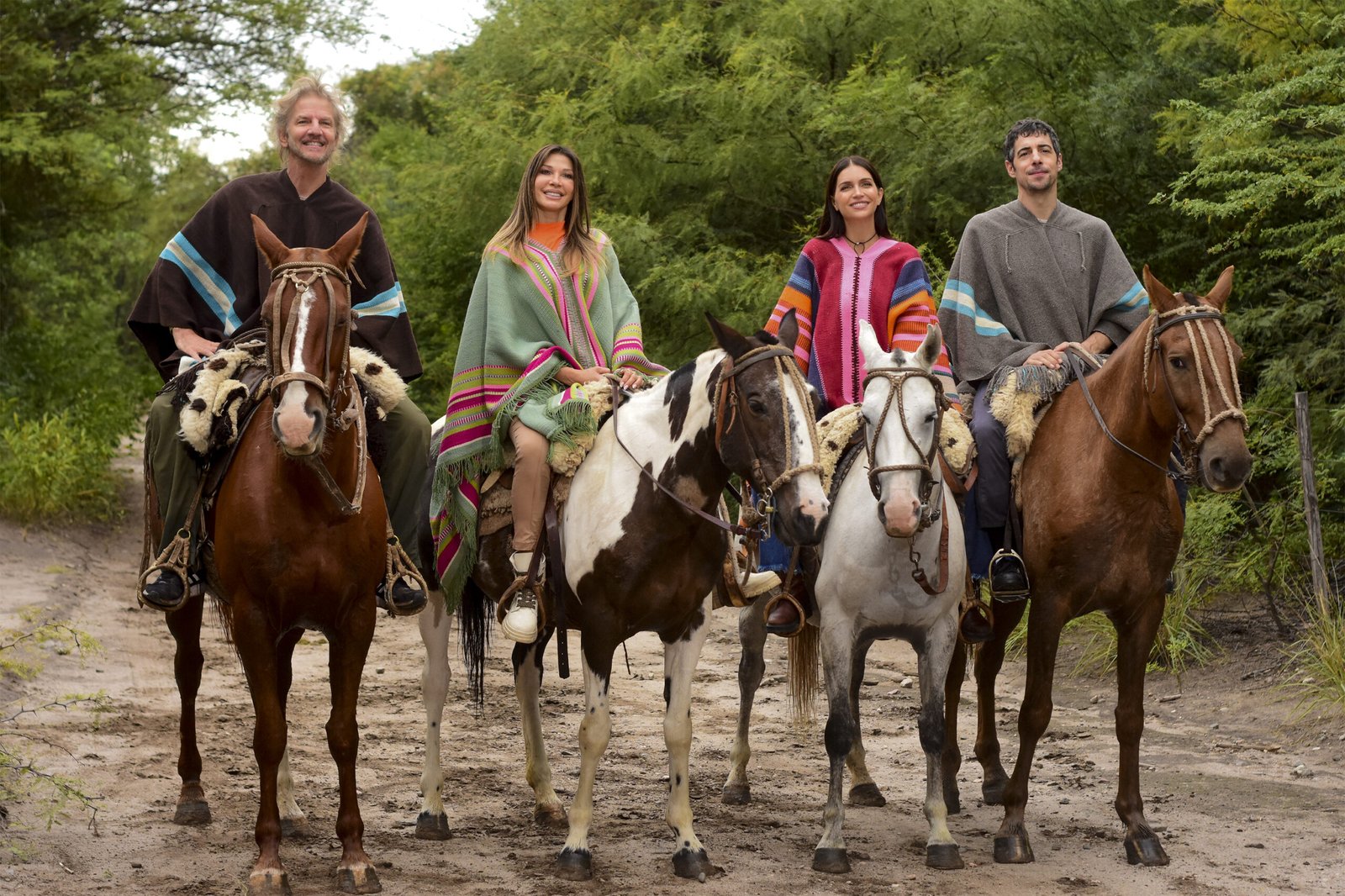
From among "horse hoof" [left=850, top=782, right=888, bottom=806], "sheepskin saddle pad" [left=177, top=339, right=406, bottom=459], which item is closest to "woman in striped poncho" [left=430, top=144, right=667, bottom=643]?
"sheepskin saddle pad" [left=177, top=339, right=406, bottom=459]

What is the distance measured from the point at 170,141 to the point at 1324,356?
1353 cm

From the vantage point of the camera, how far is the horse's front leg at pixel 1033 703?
17.9ft

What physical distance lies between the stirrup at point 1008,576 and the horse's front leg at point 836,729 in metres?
0.62

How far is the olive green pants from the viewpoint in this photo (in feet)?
17.8

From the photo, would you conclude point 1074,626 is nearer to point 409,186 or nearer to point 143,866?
point 143,866

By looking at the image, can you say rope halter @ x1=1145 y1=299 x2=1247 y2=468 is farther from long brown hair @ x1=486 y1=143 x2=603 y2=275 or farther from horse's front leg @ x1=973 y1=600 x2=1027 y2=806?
long brown hair @ x1=486 y1=143 x2=603 y2=275

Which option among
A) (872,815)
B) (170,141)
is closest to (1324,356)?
(872,815)

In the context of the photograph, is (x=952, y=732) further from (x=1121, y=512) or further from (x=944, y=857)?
(x=1121, y=512)

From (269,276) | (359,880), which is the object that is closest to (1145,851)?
(359,880)

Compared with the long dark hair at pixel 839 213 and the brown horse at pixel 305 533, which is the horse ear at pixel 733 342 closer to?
the brown horse at pixel 305 533

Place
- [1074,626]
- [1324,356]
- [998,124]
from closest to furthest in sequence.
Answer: [1324,356], [1074,626], [998,124]

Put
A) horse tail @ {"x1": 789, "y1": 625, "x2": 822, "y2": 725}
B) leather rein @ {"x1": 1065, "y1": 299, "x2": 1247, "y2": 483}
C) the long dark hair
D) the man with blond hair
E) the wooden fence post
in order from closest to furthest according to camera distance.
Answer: leather rein @ {"x1": 1065, "y1": 299, "x2": 1247, "y2": 483} → the man with blond hair → the long dark hair → horse tail @ {"x1": 789, "y1": 625, "x2": 822, "y2": 725} → the wooden fence post

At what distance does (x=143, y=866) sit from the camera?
5160 millimetres

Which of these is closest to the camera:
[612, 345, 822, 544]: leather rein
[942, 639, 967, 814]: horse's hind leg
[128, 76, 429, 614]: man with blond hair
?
[612, 345, 822, 544]: leather rein
